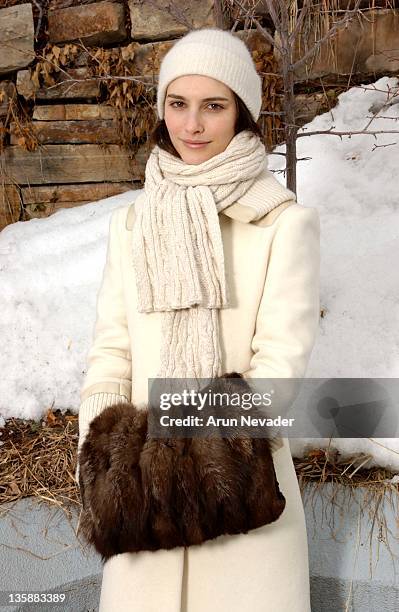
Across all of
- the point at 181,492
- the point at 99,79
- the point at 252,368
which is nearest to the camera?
the point at 181,492

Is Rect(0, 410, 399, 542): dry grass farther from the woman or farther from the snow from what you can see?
the woman

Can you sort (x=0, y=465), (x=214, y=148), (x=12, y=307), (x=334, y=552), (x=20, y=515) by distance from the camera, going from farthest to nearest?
(x=12, y=307), (x=0, y=465), (x=20, y=515), (x=334, y=552), (x=214, y=148)

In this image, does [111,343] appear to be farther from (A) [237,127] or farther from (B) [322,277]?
(B) [322,277]

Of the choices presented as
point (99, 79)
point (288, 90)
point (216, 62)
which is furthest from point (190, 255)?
point (99, 79)

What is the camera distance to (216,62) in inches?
57.9

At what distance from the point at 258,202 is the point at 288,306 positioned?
0.92 ft

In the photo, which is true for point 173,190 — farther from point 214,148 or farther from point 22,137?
point 22,137

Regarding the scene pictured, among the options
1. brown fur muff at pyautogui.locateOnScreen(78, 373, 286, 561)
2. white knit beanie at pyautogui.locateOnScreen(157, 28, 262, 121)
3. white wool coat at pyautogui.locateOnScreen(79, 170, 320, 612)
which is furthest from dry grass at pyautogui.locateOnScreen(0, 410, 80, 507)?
white knit beanie at pyautogui.locateOnScreen(157, 28, 262, 121)

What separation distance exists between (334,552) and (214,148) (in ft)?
4.87

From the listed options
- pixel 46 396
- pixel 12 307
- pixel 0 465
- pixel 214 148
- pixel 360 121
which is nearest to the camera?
pixel 214 148

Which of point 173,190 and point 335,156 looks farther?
point 335,156

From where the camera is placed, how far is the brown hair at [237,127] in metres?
1.56

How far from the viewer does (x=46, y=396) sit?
110 inches

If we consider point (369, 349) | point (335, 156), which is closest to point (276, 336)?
point (369, 349)
